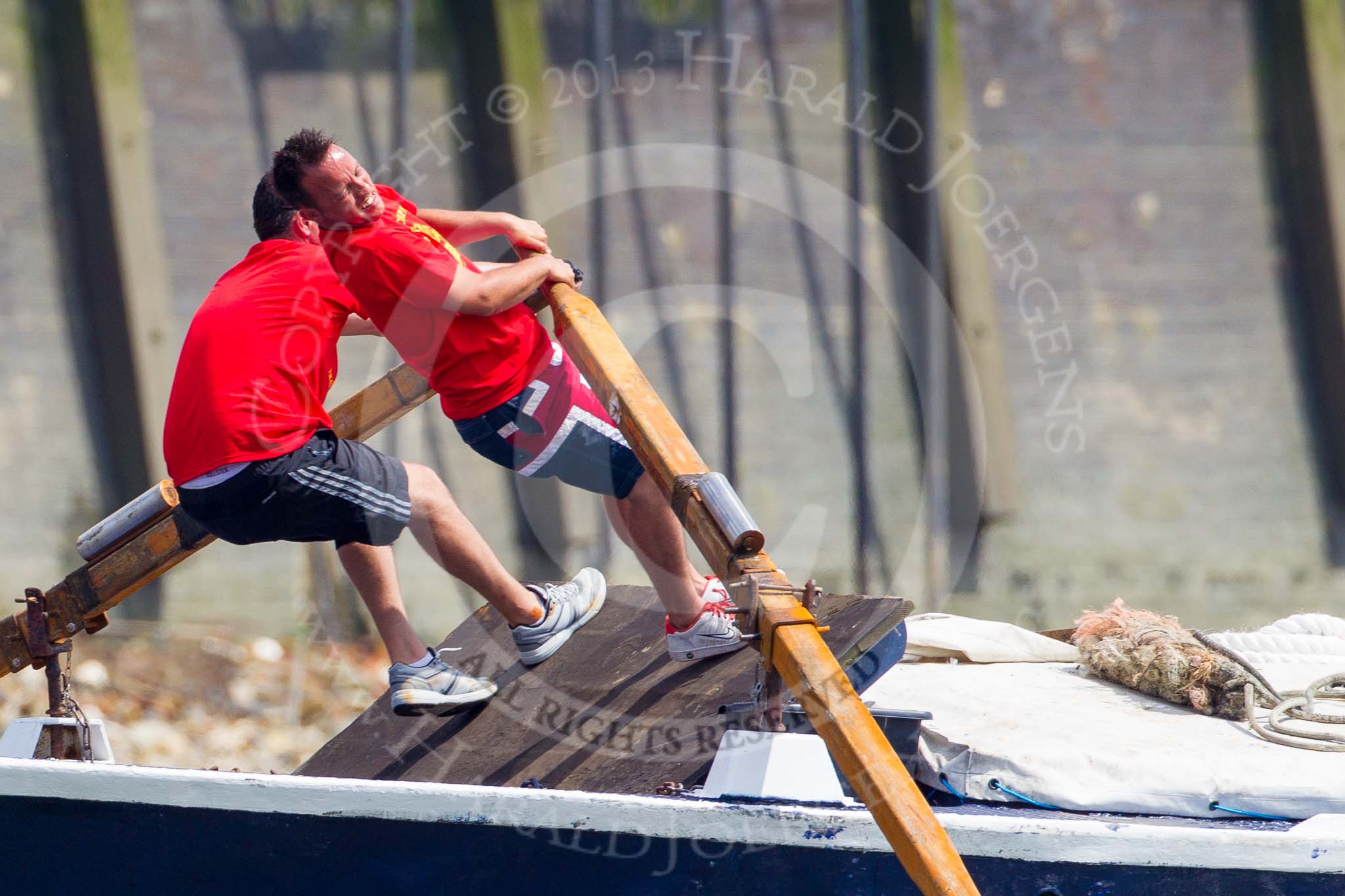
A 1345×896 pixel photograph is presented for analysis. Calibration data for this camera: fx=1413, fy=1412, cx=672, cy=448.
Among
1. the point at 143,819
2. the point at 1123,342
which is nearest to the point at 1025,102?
the point at 1123,342

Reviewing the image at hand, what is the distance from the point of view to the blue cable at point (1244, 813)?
286 centimetres

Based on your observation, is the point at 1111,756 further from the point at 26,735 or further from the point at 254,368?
the point at 26,735

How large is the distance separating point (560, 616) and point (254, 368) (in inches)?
40.9

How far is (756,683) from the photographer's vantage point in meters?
2.84

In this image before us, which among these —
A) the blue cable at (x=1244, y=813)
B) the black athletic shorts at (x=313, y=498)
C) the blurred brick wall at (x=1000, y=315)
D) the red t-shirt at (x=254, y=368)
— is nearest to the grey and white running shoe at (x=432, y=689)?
the black athletic shorts at (x=313, y=498)

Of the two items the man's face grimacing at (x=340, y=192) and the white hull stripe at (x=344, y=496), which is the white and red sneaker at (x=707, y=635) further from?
the man's face grimacing at (x=340, y=192)

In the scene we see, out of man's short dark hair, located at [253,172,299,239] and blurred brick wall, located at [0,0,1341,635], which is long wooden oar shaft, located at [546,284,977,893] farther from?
blurred brick wall, located at [0,0,1341,635]

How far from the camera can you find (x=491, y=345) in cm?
329

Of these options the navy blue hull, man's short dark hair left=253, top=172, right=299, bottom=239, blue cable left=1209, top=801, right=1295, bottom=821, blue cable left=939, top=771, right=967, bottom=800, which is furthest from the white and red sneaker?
man's short dark hair left=253, top=172, right=299, bottom=239

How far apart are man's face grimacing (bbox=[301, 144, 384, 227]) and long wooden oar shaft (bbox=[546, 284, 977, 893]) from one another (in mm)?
506

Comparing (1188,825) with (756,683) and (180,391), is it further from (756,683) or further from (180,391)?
(180,391)

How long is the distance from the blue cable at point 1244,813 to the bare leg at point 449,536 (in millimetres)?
1606

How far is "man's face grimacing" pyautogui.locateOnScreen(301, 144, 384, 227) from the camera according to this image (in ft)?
10.0

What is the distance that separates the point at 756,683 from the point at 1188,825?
2.97 feet
